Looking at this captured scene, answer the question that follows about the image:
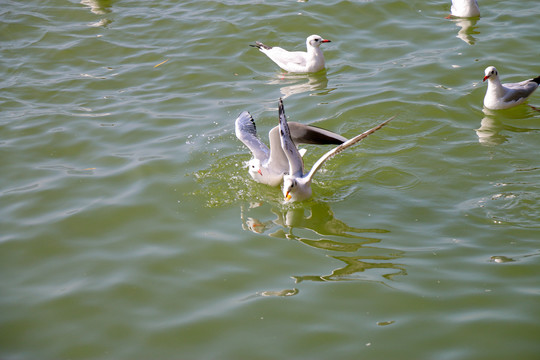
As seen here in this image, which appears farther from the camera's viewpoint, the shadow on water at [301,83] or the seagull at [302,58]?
the seagull at [302,58]

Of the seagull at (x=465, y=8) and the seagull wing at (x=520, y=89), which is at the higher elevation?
the seagull at (x=465, y=8)

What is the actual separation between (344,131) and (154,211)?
3026mm

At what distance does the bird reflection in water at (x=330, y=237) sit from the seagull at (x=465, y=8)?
6.40 m

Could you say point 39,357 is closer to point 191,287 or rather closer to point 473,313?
point 191,287

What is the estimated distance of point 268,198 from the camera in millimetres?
7137

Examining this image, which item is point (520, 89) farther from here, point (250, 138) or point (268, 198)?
point (268, 198)

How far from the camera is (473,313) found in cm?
482

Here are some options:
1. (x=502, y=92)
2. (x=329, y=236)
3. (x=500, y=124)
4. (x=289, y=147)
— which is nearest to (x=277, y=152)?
(x=289, y=147)

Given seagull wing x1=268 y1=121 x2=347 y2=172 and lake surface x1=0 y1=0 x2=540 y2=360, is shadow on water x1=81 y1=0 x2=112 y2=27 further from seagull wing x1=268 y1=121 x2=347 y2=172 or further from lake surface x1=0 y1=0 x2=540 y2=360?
seagull wing x1=268 y1=121 x2=347 y2=172

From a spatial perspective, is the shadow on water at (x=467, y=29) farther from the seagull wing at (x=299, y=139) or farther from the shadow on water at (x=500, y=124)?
the seagull wing at (x=299, y=139)

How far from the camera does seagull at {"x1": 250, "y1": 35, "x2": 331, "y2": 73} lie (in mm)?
10258

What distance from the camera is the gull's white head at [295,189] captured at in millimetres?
6602

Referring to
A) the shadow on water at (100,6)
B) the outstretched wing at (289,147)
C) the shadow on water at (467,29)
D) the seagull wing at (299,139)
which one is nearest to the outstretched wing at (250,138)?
the seagull wing at (299,139)

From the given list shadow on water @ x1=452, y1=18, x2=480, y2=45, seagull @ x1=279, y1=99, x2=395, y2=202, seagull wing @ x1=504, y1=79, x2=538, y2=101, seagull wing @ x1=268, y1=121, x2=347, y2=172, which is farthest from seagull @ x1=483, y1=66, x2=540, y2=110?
seagull wing @ x1=268, y1=121, x2=347, y2=172
